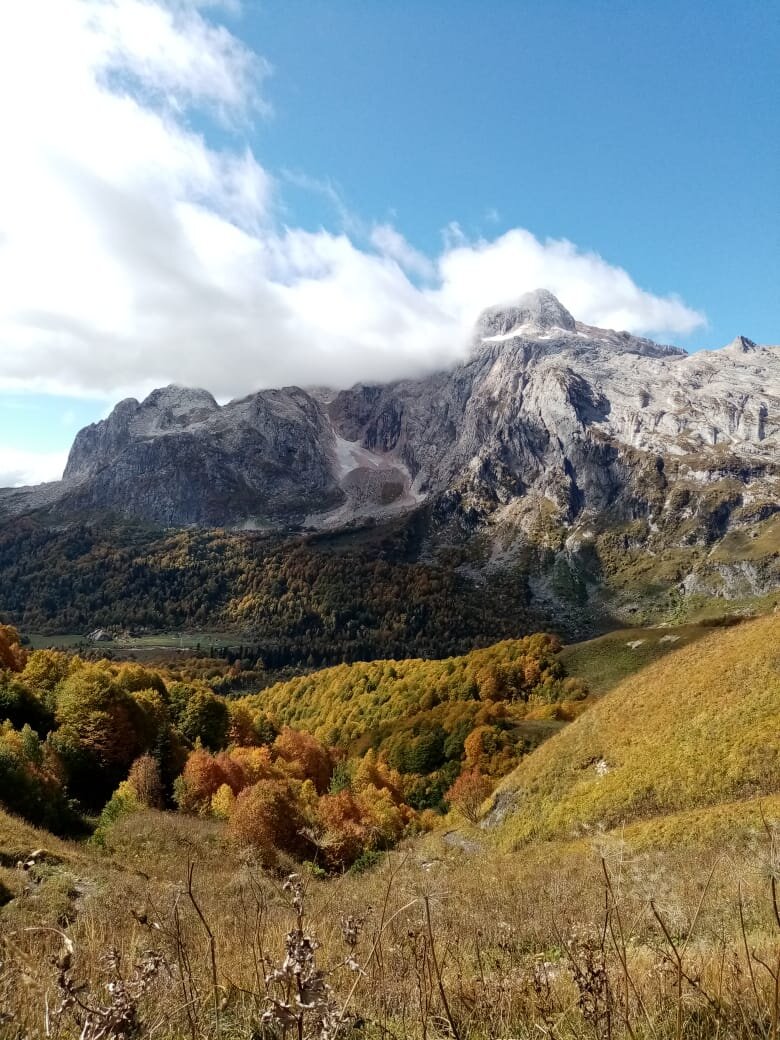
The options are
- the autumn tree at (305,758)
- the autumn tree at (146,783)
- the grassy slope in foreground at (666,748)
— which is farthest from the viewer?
the autumn tree at (305,758)

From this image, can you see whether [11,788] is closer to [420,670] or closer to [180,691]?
[180,691]

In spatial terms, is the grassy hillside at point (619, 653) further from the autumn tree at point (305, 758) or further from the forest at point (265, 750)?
the autumn tree at point (305, 758)

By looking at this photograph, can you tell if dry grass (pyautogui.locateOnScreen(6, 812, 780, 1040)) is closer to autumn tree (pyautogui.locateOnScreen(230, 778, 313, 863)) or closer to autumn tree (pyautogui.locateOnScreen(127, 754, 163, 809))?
autumn tree (pyautogui.locateOnScreen(230, 778, 313, 863))

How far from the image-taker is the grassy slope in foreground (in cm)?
3014

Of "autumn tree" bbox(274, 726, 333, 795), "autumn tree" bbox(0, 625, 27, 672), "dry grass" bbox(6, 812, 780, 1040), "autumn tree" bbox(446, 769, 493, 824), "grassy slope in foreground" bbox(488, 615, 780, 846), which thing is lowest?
"autumn tree" bbox(274, 726, 333, 795)

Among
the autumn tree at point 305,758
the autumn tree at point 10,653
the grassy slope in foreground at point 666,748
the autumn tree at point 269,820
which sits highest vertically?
the grassy slope in foreground at point 666,748

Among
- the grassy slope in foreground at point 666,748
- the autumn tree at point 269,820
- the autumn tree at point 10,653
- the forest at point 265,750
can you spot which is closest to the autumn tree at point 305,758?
the forest at point 265,750

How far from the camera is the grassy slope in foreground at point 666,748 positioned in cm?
3014

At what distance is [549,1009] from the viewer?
4.31m

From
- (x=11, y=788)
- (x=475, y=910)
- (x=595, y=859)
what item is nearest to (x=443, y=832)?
(x=595, y=859)

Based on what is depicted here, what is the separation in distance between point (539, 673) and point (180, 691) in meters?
65.1

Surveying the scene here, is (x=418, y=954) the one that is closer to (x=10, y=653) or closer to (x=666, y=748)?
(x=666, y=748)

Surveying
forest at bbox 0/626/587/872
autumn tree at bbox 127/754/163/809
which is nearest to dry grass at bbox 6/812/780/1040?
forest at bbox 0/626/587/872

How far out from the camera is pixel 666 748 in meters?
33.8
